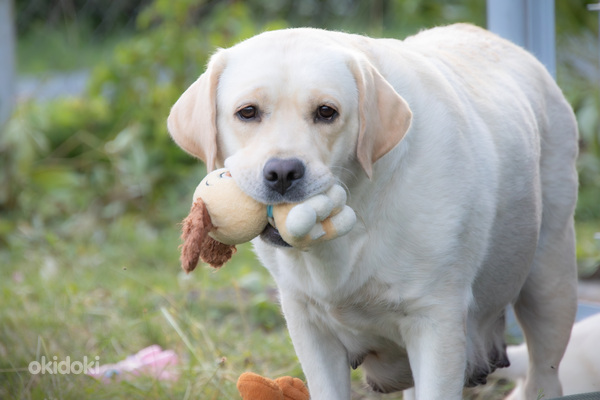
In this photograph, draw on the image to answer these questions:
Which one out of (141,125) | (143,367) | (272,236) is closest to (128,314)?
(143,367)

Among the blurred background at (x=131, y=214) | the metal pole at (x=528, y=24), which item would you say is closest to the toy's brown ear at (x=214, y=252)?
the blurred background at (x=131, y=214)

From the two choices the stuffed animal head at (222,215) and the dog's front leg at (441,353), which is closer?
the stuffed animal head at (222,215)

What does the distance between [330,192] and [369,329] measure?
557 mm

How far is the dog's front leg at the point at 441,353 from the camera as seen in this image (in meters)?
2.36

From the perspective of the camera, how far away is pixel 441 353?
7.73ft

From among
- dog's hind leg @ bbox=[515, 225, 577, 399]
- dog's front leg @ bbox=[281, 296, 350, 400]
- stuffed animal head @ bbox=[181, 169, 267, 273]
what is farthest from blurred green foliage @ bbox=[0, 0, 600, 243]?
stuffed animal head @ bbox=[181, 169, 267, 273]

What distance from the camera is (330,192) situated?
2.14 metres

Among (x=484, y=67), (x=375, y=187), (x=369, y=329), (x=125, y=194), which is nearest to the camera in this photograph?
(x=375, y=187)

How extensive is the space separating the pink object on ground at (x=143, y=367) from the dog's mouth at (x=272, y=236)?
1081 mm

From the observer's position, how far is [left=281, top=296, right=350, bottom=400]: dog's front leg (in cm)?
260

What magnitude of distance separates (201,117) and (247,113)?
0.60 ft

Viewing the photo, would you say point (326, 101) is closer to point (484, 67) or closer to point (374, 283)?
point (374, 283)

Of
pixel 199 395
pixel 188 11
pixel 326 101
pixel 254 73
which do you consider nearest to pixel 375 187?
pixel 326 101

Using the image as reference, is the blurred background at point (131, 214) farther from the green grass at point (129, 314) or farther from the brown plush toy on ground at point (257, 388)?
the brown plush toy on ground at point (257, 388)
